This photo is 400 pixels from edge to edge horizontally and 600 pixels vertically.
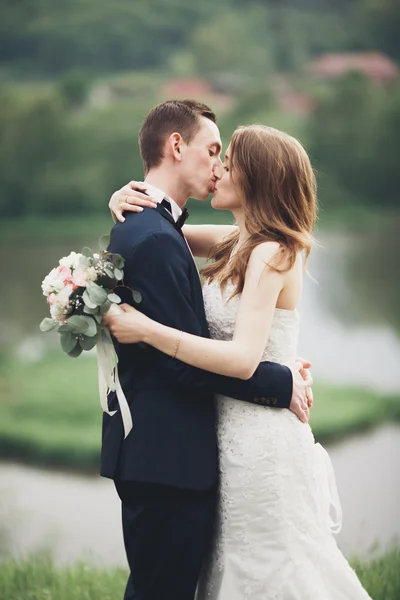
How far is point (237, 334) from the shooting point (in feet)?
8.41

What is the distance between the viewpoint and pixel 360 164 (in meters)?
11.8

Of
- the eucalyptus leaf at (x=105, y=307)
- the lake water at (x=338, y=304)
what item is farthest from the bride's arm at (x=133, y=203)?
the lake water at (x=338, y=304)

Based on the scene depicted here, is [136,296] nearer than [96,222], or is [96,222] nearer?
[136,296]

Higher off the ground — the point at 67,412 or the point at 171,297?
the point at 171,297

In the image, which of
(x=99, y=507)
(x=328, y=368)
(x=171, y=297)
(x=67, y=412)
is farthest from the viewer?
(x=328, y=368)

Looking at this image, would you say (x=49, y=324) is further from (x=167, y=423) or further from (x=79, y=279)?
(x=167, y=423)

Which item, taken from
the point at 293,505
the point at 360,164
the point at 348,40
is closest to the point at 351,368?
the point at 360,164

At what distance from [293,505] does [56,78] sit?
10103 millimetres

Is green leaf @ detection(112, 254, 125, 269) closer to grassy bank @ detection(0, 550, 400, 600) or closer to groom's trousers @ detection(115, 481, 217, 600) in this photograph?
groom's trousers @ detection(115, 481, 217, 600)

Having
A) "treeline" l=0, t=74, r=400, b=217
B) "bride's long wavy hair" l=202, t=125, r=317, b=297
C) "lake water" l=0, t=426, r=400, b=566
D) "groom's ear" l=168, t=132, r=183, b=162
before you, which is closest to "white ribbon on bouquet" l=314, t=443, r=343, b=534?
"bride's long wavy hair" l=202, t=125, r=317, b=297

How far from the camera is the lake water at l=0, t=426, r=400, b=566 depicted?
17.9ft

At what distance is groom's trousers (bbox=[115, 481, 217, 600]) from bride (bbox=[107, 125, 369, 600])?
0.09 m

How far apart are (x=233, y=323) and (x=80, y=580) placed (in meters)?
1.66

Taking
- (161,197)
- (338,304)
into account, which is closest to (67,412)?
(338,304)
